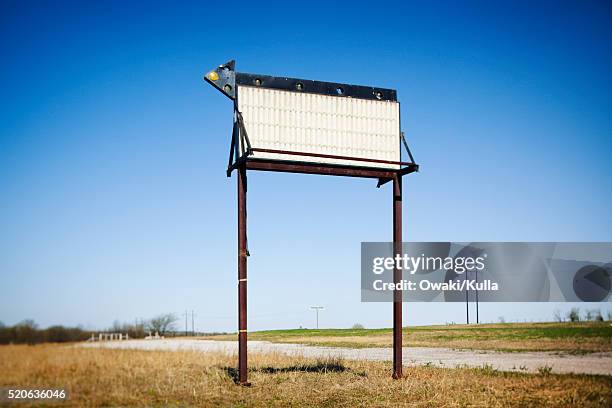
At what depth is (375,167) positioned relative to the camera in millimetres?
16625

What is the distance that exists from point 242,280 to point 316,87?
560 centimetres

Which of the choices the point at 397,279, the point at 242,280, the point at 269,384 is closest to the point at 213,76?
the point at 242,280

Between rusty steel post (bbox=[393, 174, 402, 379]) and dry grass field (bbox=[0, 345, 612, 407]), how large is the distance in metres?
0.54

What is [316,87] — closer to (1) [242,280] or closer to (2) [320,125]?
(2) [320,125]

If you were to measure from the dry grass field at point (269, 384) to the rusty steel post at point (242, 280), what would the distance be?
0.58 metres

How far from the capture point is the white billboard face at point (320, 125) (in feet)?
51.1

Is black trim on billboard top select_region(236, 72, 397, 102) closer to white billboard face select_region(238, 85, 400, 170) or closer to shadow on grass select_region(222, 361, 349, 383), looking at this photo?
white billboard face select_region(238, 85, 400, 170)

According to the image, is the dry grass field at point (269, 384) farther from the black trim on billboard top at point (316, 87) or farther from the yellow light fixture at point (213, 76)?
the black trim on billboard top at point (316, 87)

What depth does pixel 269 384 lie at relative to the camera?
14.7 m

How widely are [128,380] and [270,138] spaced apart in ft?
22.7

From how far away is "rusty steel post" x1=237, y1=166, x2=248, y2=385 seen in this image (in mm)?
14539

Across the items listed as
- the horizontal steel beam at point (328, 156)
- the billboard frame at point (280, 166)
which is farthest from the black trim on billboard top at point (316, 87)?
the horizontal steel beam at point (328, 156)

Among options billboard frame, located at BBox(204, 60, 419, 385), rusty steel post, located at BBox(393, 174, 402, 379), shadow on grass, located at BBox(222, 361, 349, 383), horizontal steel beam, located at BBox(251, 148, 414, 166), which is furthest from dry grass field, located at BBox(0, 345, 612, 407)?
horizontal steel beam, located at BBox(251, 148, 414, 166)

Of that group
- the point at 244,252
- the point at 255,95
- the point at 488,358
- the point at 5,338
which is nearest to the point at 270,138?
the point at 255,95
